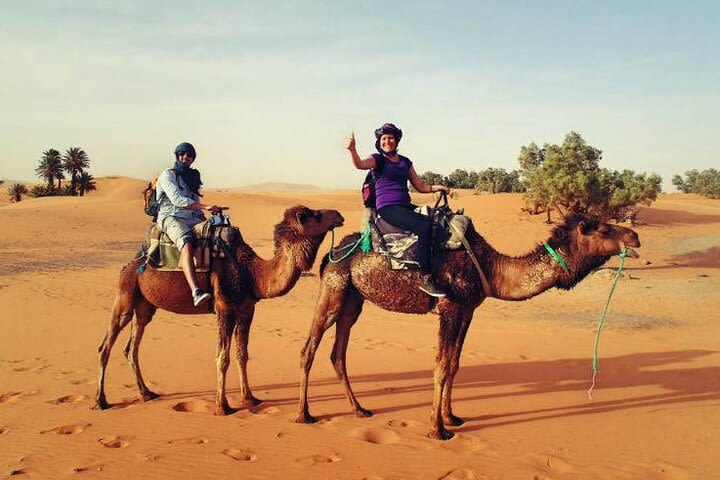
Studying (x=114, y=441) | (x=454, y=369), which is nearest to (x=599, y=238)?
(x=454, y=369)

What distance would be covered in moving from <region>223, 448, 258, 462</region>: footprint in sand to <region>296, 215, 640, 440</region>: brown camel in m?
1.03

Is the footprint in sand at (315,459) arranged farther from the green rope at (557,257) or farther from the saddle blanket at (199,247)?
the green rope at (557,257)

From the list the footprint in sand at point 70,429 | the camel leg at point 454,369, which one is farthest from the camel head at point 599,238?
the footprint in sand at point 70,429

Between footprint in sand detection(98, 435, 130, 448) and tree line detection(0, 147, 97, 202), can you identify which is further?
tree line detection(0, 147, 97, 202)

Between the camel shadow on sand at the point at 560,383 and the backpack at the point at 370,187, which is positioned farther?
the camel shadow on sand at the point at 560,383

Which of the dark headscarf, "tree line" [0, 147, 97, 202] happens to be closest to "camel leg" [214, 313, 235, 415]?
the dark headscarf

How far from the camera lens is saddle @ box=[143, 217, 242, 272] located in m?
6.80

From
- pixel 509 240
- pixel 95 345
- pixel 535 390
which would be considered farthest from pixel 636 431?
pixel 509 240

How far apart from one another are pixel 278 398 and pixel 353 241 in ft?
8.19

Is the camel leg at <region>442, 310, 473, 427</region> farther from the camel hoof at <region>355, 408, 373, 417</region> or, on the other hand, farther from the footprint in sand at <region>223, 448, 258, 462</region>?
the footprint in sand at <region>223, 448, 258, 462</region>

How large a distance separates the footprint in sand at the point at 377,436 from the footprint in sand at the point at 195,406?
80.6 inches

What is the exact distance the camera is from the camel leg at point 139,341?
24.0 feet

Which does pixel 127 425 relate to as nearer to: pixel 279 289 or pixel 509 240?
pixel 279 289

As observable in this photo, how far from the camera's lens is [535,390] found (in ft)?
26.3
